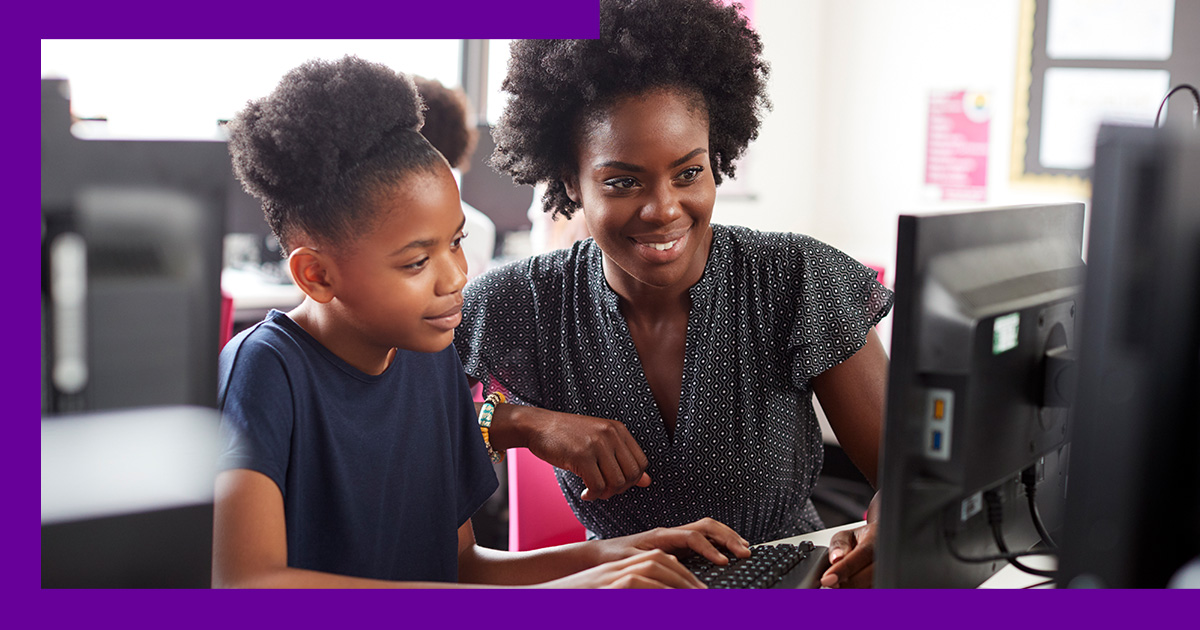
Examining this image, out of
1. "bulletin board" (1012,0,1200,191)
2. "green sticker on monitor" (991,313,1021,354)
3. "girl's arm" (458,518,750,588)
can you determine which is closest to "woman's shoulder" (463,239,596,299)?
"girl's arm" (458,518,750,588)

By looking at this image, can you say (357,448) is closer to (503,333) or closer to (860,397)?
(503,333)

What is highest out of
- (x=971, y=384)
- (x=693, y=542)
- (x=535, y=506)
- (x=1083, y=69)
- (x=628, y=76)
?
(x=1083, y=69)

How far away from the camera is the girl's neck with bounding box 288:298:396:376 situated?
3.18ft

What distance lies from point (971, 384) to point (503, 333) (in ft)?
2.24

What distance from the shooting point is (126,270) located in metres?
0.59

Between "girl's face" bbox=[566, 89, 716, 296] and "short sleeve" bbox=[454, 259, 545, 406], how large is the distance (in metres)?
0.17

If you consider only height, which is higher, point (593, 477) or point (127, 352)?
point (127, 352)

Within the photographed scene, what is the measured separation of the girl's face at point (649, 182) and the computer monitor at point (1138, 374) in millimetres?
579

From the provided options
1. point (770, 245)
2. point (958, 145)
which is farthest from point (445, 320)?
point (958, 145)

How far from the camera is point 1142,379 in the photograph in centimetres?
62

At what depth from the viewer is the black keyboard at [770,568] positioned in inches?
38.1

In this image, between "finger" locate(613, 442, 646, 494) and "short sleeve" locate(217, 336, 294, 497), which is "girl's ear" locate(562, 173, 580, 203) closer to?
"finger" locate(613, 442, 646, 494)

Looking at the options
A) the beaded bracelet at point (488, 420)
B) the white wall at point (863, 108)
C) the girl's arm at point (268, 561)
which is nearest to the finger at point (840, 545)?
the girl's arm at point (268, 561)

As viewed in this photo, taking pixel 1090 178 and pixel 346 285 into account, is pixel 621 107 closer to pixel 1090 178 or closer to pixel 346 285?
pixel 346 285
